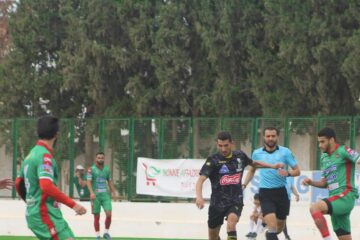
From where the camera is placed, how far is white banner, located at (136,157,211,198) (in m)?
29.3

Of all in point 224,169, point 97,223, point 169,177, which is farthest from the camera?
point 169,177

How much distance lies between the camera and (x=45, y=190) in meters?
10.4

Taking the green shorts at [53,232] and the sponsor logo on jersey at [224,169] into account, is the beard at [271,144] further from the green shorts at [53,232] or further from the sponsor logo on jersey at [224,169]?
the green shorts at [53,232]

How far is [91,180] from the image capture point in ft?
79.1

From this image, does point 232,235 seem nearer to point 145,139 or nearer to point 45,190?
point 45,190

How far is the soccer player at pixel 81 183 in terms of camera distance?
30703mm

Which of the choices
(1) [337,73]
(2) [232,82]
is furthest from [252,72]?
(1) [337,73]

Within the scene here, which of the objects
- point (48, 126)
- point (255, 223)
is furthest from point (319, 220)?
point (255, 223)

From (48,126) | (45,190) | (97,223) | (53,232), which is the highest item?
(48,126)

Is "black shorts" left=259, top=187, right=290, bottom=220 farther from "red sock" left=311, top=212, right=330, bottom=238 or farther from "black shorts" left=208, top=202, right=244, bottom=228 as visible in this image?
"red sock" left=311, top=212, right=330, bottom=238

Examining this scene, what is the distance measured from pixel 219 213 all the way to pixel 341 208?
236 centimetres

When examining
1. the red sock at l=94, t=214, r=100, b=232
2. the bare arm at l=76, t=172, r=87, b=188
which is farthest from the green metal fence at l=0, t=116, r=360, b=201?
the red sock at l=94, t=214, r=100, b=232

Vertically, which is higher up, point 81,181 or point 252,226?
point 81,181

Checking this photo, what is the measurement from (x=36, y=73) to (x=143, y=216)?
17.0 meters
